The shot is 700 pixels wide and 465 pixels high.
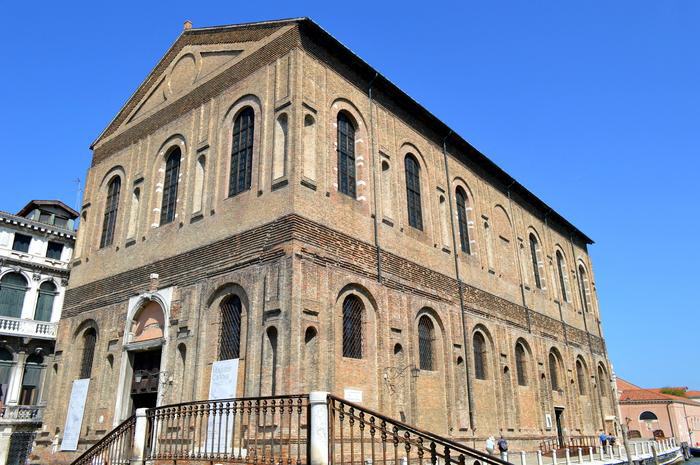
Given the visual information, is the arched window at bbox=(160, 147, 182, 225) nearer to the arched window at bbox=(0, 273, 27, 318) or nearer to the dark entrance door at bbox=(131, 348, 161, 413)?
the dark entrance door at bbox=(131, 348, 161, 413)

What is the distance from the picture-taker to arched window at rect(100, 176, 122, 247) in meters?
19.9

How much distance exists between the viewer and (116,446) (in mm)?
12375

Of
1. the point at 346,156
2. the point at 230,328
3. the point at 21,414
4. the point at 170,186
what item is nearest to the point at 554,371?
the point at 346,156

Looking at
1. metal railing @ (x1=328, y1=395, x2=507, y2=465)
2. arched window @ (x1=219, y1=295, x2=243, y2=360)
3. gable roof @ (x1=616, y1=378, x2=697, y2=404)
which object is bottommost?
metal railing @ (x1=328, y1=395, x2=507, y2=465)

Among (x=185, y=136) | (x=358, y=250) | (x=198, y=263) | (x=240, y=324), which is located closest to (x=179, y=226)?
(x=198, y=263)

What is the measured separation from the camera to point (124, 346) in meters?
16.8

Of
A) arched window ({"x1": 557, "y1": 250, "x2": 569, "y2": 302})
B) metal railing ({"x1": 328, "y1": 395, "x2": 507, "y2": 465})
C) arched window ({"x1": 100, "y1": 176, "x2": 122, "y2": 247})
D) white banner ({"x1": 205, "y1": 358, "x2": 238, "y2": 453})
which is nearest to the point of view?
metal railing ({"x1": 328, "y1": 395, "x2": 507, "y2": 465})

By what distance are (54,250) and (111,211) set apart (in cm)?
923

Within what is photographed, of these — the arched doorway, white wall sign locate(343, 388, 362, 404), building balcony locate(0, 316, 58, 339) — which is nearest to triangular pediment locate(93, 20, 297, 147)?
the arched doorway

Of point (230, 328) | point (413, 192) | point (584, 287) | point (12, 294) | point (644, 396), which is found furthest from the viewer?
point (644, 396)

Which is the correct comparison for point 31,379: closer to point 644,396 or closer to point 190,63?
point 190,63

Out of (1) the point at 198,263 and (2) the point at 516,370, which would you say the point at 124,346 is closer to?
(1) the point at 198,263

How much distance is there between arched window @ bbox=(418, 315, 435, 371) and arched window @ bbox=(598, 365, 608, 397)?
1597 centimetres

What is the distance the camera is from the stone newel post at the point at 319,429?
8.34 m
